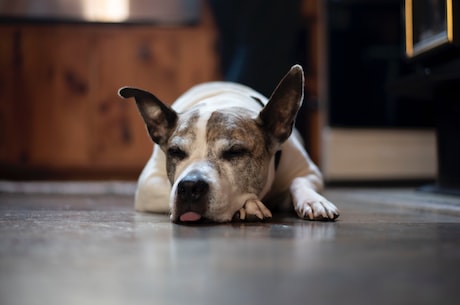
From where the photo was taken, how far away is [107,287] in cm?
94

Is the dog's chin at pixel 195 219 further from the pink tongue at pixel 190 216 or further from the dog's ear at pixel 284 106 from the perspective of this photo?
the dog's ear at pixel 284 106

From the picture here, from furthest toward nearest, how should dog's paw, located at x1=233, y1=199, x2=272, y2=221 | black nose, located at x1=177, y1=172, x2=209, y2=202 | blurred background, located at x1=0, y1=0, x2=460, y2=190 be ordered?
blurred background, located at x1=0, y1=0, x2=460, y2=190 < dog's paw, located at x1=233, y1=199, x2=272, y2=221 < black nose, located at x1=177, y1=172, x2=209, y2=202

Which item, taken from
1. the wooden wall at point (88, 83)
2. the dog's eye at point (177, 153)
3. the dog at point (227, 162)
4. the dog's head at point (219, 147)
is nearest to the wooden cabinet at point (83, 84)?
the wooden wall at point (88, 83)

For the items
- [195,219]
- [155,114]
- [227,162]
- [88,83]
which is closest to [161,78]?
[88,83]

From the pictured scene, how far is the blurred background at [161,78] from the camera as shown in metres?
4.33

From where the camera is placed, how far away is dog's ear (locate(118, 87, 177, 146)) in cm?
194

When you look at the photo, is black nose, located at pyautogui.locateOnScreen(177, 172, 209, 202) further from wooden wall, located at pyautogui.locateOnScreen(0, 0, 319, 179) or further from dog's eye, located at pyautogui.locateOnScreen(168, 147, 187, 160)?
wooden wall, located at pyautogui.locateOnScreen(0, 0, 319, 179)

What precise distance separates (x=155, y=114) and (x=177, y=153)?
207 mm

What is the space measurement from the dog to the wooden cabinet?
2.35 meters

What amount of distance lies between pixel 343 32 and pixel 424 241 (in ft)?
10.2

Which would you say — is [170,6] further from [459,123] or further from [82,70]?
[459,123]

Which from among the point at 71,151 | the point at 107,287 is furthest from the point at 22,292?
the point at 71,151

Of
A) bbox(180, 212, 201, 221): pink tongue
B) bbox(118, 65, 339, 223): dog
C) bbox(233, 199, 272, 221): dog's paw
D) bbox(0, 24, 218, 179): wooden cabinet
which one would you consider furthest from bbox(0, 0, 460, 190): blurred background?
bbox(180, 212, 201, 221): pink tongue

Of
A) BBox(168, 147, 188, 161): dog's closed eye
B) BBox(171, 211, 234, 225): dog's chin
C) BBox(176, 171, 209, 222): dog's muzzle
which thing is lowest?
BBox(171, 211, 234, 225): dog's chin
